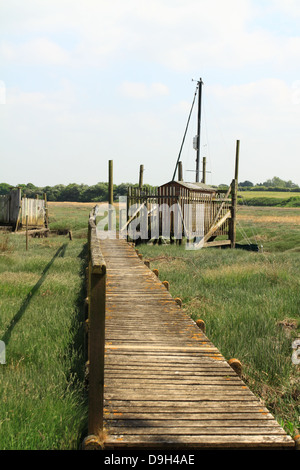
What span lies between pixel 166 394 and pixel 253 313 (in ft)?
11.1

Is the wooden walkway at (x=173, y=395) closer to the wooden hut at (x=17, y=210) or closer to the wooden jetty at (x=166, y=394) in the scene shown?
the wooden jetty at (x=166, y=394)

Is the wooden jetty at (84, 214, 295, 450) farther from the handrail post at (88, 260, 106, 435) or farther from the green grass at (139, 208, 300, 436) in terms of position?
the green grass at (139, 208, 300, 436)

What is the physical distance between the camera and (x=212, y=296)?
801 centimetres

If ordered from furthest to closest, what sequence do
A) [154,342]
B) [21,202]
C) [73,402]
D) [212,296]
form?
1. [21,202]
2. [212,296]
3. [154,342]
4. [73,402]

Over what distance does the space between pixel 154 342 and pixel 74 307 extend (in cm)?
280

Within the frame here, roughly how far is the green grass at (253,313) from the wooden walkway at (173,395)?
559 mm

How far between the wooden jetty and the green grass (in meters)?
0.57

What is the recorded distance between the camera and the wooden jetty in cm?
287

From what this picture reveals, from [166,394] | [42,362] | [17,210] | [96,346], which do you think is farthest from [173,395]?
[17,210]

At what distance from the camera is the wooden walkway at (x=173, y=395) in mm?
2922

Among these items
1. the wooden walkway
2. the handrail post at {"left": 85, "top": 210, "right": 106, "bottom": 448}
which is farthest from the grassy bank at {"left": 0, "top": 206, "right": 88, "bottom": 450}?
the wooden walkway
